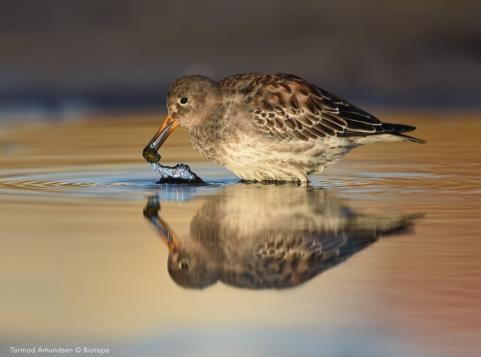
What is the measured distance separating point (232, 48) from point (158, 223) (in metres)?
12.4

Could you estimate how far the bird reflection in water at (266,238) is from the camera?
7266 millimetres

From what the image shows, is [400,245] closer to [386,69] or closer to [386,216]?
[386,216]

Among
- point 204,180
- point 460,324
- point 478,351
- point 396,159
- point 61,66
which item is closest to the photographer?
point 478,351

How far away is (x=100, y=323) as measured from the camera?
240 inches

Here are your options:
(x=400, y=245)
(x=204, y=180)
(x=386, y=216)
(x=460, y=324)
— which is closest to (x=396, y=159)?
(x=204, y=180)

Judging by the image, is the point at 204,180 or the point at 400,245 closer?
the point at 400,245

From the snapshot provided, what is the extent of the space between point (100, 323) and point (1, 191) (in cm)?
519

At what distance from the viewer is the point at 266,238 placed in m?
8.23

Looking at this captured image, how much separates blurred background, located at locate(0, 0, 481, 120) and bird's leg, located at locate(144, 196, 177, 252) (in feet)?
31.8

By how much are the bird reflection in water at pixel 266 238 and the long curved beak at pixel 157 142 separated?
1.42 metres

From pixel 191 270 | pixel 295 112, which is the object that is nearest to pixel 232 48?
pixel 295 112

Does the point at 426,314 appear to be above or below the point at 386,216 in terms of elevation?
below

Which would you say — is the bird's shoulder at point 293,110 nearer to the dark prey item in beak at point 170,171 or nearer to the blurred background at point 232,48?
the dark prey item in beak at point 170,171

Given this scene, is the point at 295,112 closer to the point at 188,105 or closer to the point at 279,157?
the point at 279,157
